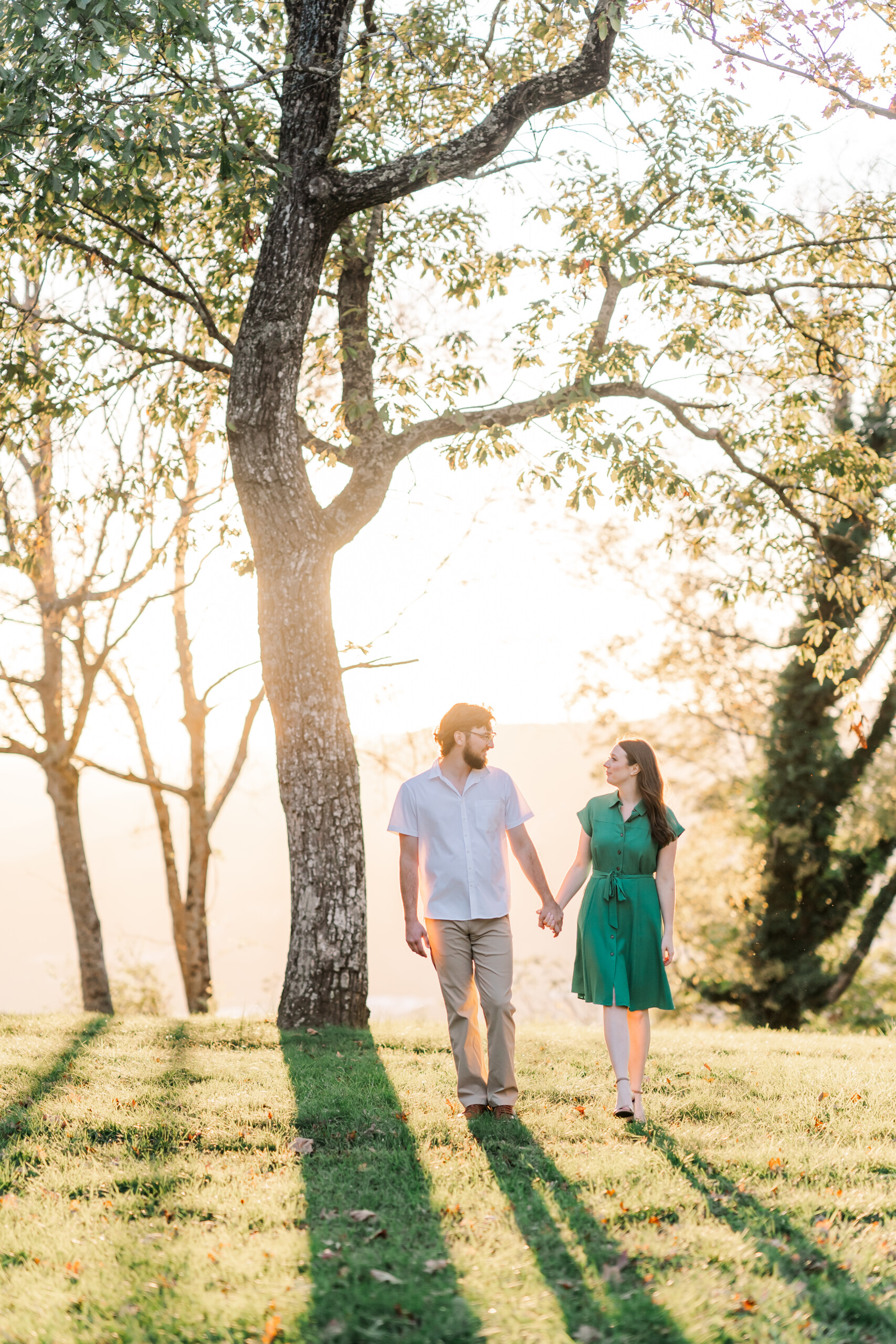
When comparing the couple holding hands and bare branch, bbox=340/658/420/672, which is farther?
bare branch, bbox=340/658/420/672

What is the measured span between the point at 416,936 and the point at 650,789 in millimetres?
1605

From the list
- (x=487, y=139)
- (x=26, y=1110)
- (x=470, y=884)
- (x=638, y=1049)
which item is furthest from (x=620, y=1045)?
(x=487, y=139)

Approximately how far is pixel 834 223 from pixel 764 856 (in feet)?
45.4

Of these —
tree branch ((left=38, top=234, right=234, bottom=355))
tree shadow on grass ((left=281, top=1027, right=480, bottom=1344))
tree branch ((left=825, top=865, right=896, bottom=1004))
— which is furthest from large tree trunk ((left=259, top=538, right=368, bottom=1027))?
tree branch ((left=825, top=865, right=896, bottom=1004))

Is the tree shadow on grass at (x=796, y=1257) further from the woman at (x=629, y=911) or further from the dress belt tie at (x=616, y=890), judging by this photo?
the dress belt tie at (x=616, y=890)

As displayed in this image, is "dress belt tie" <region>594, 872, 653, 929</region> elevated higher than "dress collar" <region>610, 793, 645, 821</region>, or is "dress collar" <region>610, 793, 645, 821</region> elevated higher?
"dress collar" <region>610, 793, 645, 821</region>

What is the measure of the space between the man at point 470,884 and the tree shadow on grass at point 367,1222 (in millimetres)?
652

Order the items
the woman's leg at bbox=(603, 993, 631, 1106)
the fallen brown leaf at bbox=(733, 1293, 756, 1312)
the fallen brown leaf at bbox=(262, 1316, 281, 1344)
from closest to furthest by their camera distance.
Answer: the fallen brown leaf at bbox=(262, 1316, 281, 1344), the fallen brown leaf at bbox=(733, 1293, 756, 1312), the woman's leg at bbox=(603, 993, 631, 1106)

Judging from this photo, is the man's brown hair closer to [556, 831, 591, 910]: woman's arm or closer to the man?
the man

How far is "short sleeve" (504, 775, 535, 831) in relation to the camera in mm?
6234

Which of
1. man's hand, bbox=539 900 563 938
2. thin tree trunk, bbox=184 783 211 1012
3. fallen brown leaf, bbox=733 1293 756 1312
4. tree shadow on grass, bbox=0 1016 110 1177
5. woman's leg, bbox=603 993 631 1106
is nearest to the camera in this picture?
fallen brown leaf, bbox=733 1293 756 1312

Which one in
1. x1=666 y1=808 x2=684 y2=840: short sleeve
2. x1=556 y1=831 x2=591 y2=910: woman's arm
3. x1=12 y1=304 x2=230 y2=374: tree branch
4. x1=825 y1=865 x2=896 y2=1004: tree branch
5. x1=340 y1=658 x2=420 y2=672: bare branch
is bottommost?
x1=825 y1=865 x2=896 y2=1004: tree branch

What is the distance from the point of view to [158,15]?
271 inches

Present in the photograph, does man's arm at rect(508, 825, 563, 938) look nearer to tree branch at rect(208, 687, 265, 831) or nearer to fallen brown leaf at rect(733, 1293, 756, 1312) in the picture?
fallen brown leaf at rect(733, 1293, 756, 1312)
